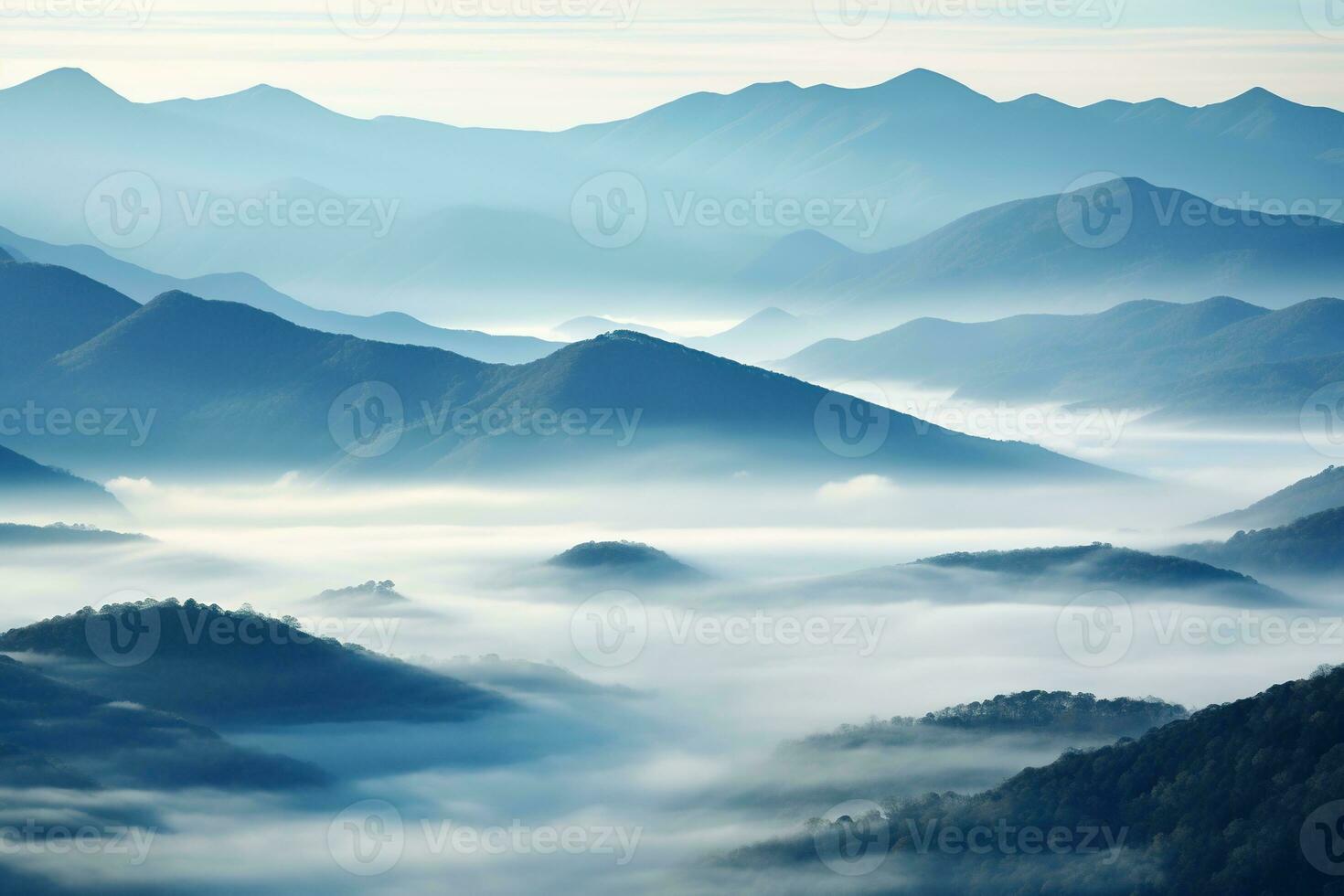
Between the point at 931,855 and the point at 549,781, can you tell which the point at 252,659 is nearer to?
the point at 549,781

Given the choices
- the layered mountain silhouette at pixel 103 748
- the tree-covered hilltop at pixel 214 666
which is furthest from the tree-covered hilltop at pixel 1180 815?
the tree-covered hilltop at pixel 214 666

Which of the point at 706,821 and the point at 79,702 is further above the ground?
the point at 79,702

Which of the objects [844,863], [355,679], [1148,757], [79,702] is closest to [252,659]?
[355,679]

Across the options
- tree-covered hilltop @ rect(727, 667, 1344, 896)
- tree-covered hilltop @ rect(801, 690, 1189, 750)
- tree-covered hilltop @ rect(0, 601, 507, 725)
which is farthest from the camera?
tree-covered hilltop @ rect(801, 690, 1189, 750)

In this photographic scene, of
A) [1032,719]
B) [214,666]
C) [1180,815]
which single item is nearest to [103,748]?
[214,666]

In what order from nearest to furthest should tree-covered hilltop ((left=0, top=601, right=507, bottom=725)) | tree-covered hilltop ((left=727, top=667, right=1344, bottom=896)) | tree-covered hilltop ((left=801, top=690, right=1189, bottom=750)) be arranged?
1. tree-covered hilltop ((left=727, top=667, right=1344, bottom=896))
2. tree-covered hilltop ((left=0, top=601, right=507, bottom=725))
3. tree-covered hilltop ((left=801, top=690, right=1189, bottom=750))

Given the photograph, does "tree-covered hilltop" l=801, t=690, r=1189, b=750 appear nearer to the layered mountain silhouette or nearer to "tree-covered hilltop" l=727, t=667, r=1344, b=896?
"tree-covered hilltop" l=727, t=667, r=1344, b=896

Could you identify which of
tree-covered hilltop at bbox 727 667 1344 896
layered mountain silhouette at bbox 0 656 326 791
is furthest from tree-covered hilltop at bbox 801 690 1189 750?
layered mountain silhouette at bbox 0 656 326 791
